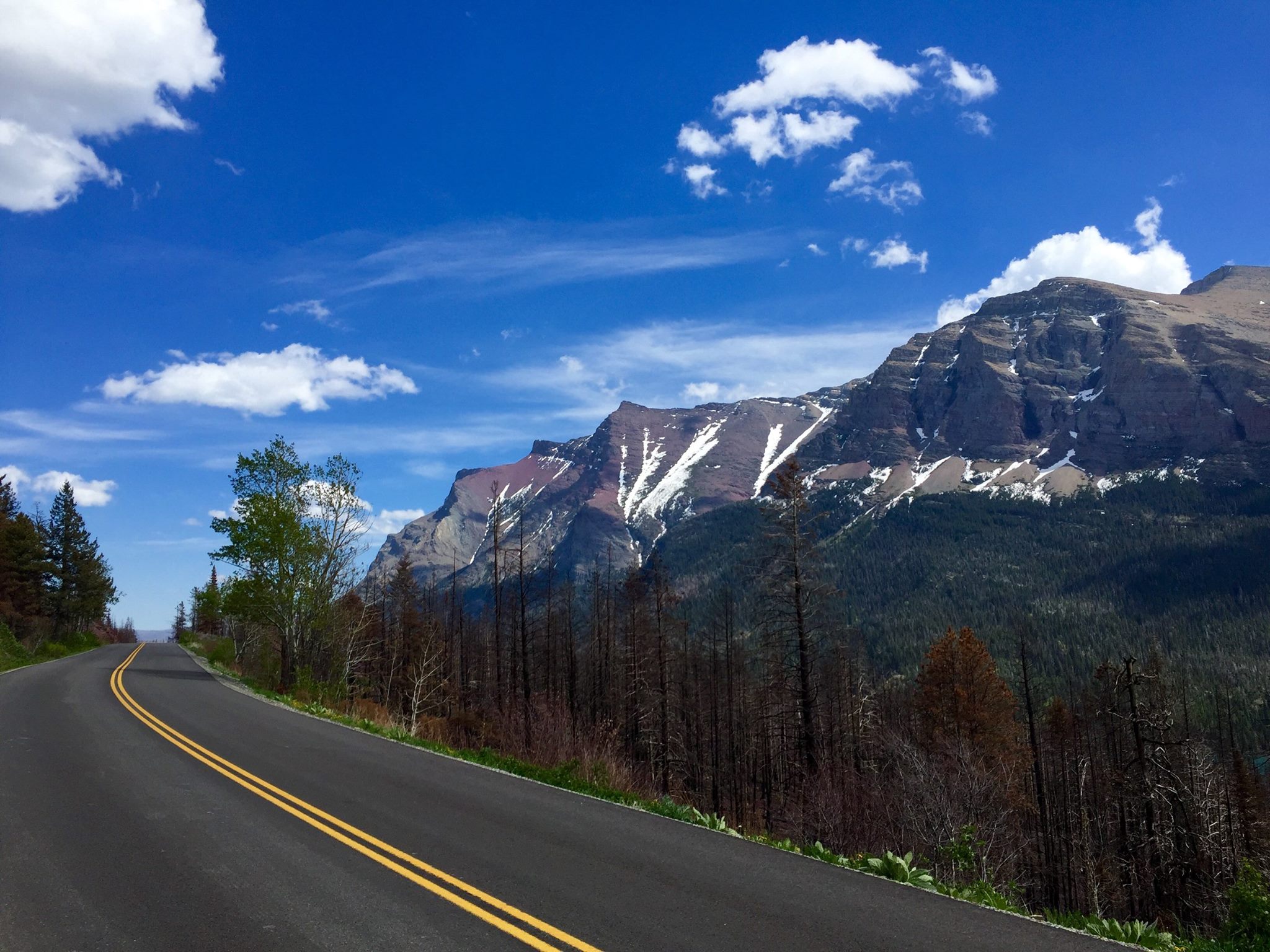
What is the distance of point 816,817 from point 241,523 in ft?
80.9

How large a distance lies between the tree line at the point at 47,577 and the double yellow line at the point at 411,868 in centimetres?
4140

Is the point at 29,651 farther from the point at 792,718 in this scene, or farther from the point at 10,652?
the point at 792,718

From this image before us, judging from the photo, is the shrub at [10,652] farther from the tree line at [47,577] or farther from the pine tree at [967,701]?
the pine tree at [967,701]

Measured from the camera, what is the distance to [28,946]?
538 cm

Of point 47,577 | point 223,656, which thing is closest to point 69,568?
point 47,577

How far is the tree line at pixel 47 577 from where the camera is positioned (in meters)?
47.8

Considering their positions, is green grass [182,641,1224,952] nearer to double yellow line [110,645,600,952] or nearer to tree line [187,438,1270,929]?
tree line [187,438,1270,929]

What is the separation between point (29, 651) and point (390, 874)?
46.8 meters

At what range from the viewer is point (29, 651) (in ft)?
136

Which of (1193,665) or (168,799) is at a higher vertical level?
(168,799)

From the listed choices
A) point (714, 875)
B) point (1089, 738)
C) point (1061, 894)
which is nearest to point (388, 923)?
point (714, 875)

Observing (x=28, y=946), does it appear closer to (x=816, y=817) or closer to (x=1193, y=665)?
(x=816, y=817)

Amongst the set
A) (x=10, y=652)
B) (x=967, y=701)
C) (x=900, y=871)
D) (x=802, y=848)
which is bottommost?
(x=967, y=701)

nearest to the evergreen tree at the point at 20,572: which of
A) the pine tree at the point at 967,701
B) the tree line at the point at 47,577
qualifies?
the tree line at the point at 47,577
